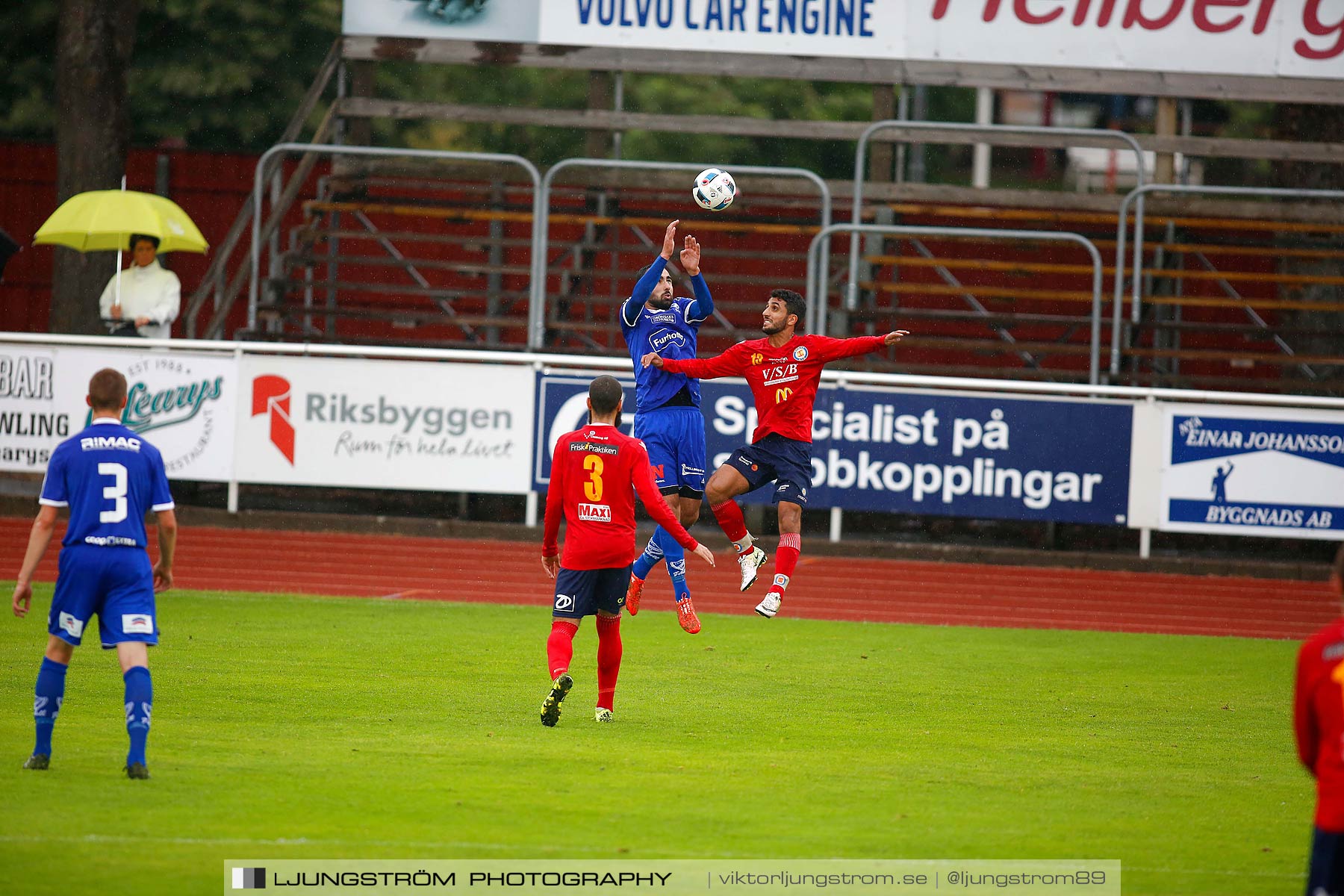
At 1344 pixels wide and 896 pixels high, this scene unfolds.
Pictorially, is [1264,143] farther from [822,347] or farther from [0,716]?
[0,716]

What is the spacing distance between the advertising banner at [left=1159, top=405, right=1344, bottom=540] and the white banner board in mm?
6527

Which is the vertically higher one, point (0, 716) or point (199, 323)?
point (199, 323)

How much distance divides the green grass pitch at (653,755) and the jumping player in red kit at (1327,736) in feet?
4.82

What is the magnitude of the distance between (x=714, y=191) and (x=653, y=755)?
18.0ft

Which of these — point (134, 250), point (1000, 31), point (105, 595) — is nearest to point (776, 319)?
point (105, 595)

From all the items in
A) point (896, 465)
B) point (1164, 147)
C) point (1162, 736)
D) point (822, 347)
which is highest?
point (1164, 147)

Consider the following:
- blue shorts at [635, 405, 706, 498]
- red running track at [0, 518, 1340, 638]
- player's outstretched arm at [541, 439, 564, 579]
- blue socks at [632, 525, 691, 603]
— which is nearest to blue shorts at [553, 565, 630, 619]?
player's outstretched arm at [541, 439, 564, 579]

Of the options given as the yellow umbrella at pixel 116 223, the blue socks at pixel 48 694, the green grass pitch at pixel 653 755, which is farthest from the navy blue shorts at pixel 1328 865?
the yellow umbrella at pixel 116 223

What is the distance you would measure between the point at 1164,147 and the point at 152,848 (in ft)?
60.4

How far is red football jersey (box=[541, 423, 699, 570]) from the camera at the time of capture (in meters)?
8.95

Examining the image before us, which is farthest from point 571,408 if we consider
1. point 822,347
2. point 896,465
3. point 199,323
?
point 199,323

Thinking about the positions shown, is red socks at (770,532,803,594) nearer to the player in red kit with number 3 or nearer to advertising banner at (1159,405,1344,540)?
the player in red kit with number 3

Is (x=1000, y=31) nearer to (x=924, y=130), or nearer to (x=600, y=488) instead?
(x=924, y=130)

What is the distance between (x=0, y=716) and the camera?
8875 mm
